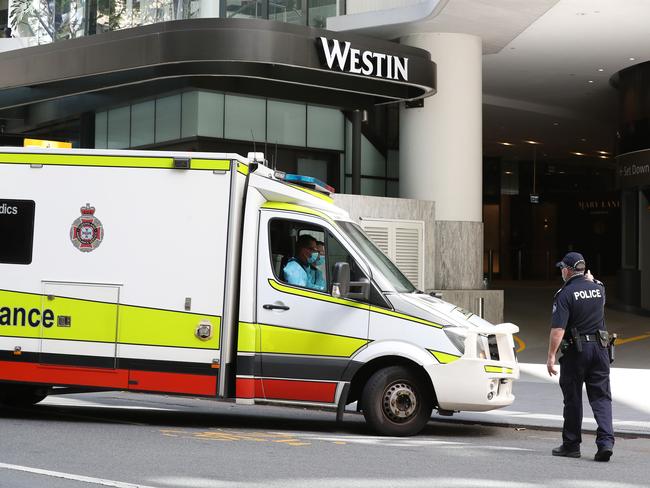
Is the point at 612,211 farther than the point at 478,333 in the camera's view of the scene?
Yes

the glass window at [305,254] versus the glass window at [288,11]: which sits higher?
the glass window at [288,11]

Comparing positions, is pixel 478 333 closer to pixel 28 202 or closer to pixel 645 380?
pixel 28 202

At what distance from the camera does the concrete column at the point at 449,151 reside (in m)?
23.3

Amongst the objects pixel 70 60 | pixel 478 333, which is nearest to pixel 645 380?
pixel 478 333

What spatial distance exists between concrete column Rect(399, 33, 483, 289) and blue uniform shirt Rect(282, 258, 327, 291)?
1262 centimetres

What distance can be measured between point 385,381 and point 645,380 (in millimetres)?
7031

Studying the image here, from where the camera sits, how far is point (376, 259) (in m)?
11.1

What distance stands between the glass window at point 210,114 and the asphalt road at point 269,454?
34.6 feet

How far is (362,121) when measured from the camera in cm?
2444

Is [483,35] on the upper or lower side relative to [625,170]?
upper

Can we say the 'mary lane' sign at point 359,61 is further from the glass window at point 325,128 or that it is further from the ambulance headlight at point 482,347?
the ambulance headlight at point 482,347

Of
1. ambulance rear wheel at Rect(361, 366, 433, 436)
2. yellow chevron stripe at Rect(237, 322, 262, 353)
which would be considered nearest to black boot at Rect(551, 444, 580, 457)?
ambulance rear wheel at Rect(361, 366, 433, 436)

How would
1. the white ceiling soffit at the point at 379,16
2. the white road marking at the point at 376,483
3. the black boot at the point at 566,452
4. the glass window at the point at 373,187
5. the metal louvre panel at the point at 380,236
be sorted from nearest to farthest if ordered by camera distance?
the white road marking at the point at 376,483 < the black boot at the point at 566,452 < the metal louvre panel at the point at 380,236 < the white ceiling soffit at the point at 379,16 < the glass window at the point at 373,187

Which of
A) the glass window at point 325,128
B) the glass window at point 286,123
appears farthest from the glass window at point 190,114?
the glass window at point 325,128
